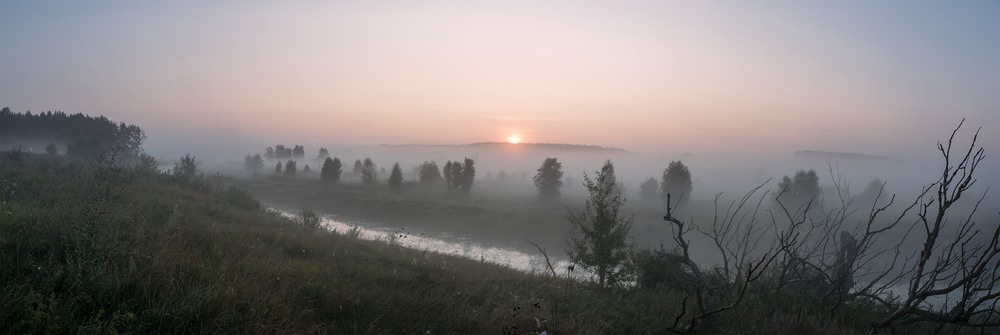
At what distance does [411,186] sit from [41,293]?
69836mm

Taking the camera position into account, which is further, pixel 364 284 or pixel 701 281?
pixel 701 281

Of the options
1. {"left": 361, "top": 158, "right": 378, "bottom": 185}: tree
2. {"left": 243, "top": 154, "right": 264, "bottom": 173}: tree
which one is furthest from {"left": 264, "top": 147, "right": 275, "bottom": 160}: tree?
{"left": 361, "top": 158, "right": 378, "bottom": 185}: tree

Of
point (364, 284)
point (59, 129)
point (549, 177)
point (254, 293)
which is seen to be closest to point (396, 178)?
point (549, 177)

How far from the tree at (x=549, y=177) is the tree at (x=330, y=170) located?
34422mm

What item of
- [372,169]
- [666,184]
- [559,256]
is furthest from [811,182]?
[372,169]

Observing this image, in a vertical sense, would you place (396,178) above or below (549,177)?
below

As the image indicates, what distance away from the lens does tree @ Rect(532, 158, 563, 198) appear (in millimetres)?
62062

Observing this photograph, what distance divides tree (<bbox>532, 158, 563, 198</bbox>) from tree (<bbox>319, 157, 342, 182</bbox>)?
34422 mm

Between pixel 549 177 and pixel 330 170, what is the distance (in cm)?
3691

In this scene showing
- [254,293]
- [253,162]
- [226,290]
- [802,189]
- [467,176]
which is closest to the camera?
[226,290]

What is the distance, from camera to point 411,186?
7281 centimetres

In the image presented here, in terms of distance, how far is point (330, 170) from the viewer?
7281cm

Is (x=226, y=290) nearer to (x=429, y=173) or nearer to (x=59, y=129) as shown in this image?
(x=429, y=173)

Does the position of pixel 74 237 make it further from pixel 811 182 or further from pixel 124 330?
pixel 811 182
